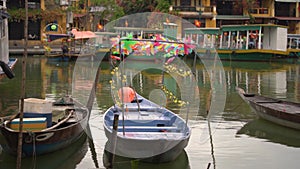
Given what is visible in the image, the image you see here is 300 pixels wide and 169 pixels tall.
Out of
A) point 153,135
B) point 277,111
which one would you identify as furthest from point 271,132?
point 153,135

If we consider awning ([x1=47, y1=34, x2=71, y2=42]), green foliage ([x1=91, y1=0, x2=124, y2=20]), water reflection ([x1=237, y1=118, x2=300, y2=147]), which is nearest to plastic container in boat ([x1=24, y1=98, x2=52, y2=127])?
water reflection ([x1=237, y1=118, x2=300, y2=147])

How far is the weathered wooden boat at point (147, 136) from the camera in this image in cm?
675

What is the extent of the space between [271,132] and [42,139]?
16.2ft

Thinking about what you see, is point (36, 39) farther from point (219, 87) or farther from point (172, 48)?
point (172, 48)

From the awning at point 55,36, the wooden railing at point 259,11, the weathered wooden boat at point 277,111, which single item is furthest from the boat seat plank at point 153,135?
the wooden railing at point 259,11

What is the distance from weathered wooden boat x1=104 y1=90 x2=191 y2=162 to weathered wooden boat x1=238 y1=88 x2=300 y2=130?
2.49m

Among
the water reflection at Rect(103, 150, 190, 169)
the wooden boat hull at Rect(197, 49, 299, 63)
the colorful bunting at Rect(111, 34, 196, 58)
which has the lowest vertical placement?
the water reflection at Rect(103, 150, 190, 169)

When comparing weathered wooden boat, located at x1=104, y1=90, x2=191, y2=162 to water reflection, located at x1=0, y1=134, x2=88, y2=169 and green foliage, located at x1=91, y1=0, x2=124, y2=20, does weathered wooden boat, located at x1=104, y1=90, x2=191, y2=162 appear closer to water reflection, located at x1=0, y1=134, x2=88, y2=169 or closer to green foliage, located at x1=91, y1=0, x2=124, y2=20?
water reflection, located at x1=0, y1=134, x2=88, y2=169

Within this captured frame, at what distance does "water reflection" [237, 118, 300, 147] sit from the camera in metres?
9.04

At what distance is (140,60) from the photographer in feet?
79.0

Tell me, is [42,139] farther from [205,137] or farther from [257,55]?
[257,55]

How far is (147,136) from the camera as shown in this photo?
23.6ft

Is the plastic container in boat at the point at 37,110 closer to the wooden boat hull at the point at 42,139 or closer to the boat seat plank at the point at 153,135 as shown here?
the wooden boat hull at the point at 42,139

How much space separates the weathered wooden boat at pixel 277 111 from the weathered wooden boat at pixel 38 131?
13.9ft
